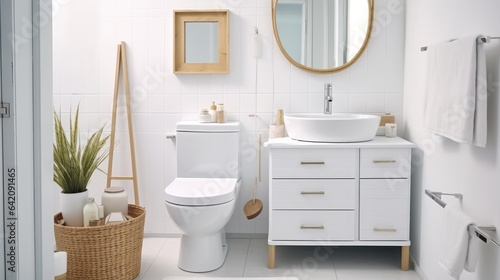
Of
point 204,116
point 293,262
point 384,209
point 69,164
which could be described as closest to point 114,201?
point 69,164

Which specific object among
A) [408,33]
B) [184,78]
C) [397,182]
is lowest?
[397,182]

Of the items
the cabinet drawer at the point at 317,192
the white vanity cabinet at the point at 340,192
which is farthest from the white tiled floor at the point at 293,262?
the cabinet drawer at the point at 317,192

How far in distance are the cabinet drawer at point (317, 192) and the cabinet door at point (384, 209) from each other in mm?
80

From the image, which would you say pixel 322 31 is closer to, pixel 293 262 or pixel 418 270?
pixel 293 262

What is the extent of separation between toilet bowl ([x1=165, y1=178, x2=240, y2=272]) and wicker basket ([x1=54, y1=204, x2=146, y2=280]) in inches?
10.7

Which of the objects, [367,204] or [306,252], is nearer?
[367,204]

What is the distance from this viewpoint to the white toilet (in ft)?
9.86

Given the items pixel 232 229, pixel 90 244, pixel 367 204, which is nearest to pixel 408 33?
pixel 367 204

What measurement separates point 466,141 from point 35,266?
69.0 inches

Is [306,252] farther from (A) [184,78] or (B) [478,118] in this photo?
(B) [478,118]

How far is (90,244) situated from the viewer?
282 centimetres

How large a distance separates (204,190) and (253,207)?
57 cm

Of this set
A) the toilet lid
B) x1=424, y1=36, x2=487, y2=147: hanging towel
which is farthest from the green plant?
x1=424, y1=36, x2=487, y2=147: hanging towel

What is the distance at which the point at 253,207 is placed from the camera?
11.8 ft
